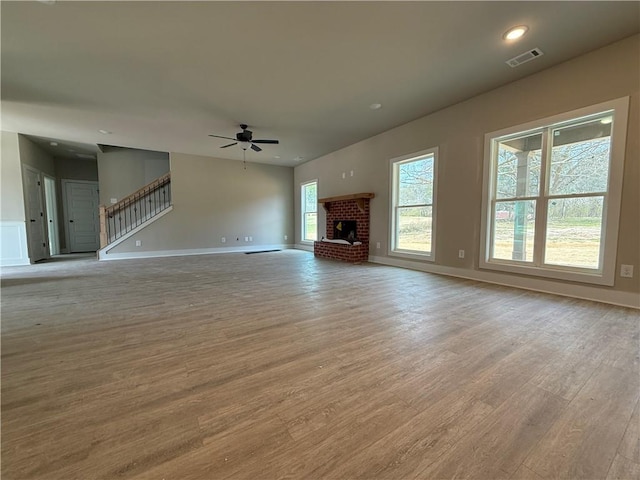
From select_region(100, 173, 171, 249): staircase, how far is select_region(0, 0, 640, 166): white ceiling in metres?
2.43

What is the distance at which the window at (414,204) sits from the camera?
490cm

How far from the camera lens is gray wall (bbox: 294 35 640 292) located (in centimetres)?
283

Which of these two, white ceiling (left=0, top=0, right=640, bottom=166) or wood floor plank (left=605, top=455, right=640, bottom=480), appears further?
white ceiling (left=0, top=0, right=640, bottom=166)

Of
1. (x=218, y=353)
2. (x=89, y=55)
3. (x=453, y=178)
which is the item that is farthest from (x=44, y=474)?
(x=453, y=178)

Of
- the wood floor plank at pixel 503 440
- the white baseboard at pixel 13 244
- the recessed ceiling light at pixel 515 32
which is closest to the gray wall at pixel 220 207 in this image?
the white baseboard at pixel 13 244

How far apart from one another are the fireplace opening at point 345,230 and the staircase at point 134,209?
15.6 ft

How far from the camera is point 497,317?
100 inches

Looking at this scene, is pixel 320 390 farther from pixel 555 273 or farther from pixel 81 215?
pixel 81 215

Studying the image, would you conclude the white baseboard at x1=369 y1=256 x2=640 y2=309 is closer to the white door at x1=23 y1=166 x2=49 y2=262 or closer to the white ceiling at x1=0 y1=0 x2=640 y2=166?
the white ceiling at x1=0 y1=0 x2=640 y2=166

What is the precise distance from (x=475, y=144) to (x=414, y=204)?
148 cm

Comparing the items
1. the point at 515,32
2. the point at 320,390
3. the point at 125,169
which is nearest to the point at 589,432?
the point at 320,390

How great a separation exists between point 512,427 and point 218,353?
1739 millimetres

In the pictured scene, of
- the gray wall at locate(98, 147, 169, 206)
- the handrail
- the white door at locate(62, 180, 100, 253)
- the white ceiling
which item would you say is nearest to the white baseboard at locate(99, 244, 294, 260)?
the handrail

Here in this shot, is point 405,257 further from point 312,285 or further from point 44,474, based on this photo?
point 44,474
